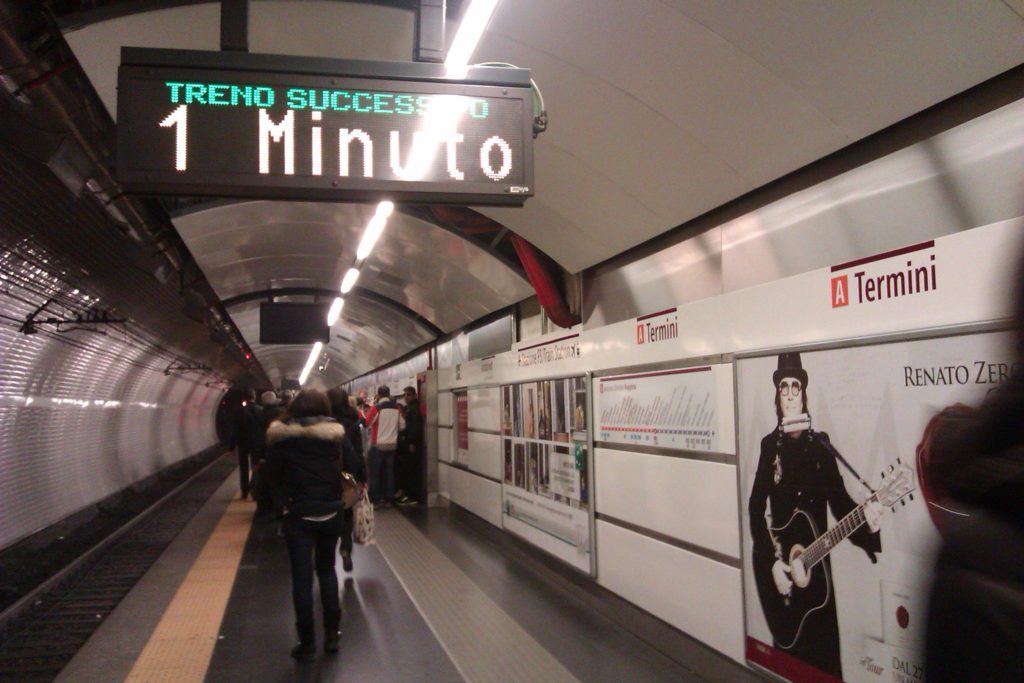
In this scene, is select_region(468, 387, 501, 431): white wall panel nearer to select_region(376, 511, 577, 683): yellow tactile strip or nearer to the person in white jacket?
select_region(376, 511, 577, 683): yellow tactile strip

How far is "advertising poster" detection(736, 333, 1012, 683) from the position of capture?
117 inches

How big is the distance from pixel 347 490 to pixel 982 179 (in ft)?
13.4

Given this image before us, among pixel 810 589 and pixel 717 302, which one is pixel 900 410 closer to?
pixel 810 589

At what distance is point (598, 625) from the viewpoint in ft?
18.7

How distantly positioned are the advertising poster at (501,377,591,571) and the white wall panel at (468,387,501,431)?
38cm

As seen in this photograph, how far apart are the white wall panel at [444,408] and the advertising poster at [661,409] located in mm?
5536

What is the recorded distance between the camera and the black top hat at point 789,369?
3.73m

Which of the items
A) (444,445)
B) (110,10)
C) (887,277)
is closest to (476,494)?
(444,445)

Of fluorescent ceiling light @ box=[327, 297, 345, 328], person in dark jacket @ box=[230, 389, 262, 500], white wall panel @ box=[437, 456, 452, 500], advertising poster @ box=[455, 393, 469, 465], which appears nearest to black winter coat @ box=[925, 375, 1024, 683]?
advertising poster @ box=[455, 393, 469, 465]

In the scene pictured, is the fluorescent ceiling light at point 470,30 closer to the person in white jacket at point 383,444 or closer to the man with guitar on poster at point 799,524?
the man with guitar on poster at point 799,524

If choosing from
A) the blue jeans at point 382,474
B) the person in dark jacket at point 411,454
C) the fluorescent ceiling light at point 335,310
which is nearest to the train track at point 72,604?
the blue jeans at point 382,474

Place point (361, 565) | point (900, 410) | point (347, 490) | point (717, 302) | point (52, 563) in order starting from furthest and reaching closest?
point (52, 563)
point (361, 565)
point (347, 490)
point (717, 302)
point (900, 410)

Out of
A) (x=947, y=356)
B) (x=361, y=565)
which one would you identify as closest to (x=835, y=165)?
(x=947, y=356)

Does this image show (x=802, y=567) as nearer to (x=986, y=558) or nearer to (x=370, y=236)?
(x=986, y=558)
